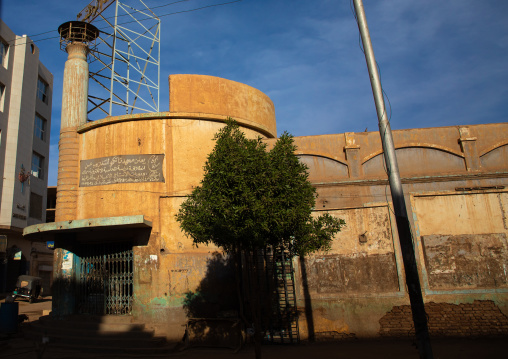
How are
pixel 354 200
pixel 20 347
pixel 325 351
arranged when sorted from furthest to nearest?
pixel 354 200
pixel 20 347
pixel 325 351

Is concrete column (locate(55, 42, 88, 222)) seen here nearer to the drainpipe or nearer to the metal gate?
the drainpipe

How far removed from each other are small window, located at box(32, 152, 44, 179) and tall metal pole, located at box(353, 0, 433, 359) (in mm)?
29339

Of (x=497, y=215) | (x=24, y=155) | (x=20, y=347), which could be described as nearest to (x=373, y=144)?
(x=497, y=215)

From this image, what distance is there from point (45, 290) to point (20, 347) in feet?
74.5

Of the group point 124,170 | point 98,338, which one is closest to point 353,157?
point 124,170

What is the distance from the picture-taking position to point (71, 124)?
13.5 meters

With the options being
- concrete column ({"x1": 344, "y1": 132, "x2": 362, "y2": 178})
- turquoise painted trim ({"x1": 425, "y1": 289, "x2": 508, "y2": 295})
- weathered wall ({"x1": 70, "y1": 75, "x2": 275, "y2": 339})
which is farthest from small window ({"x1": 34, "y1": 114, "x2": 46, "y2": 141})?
turquoise painted trim ({"x1": 425, "y1": 289, "x2": 508, "y2": 295})

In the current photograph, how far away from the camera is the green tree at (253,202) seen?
687 centimetres

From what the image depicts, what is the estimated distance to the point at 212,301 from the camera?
37.2 feet

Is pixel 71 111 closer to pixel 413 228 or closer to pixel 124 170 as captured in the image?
pixel 124 170

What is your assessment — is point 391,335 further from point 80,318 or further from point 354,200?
point 80,318

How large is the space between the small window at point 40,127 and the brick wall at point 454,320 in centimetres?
2940

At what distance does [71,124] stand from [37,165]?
19.7 metres

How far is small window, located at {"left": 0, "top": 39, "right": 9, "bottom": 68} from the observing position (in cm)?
2666
